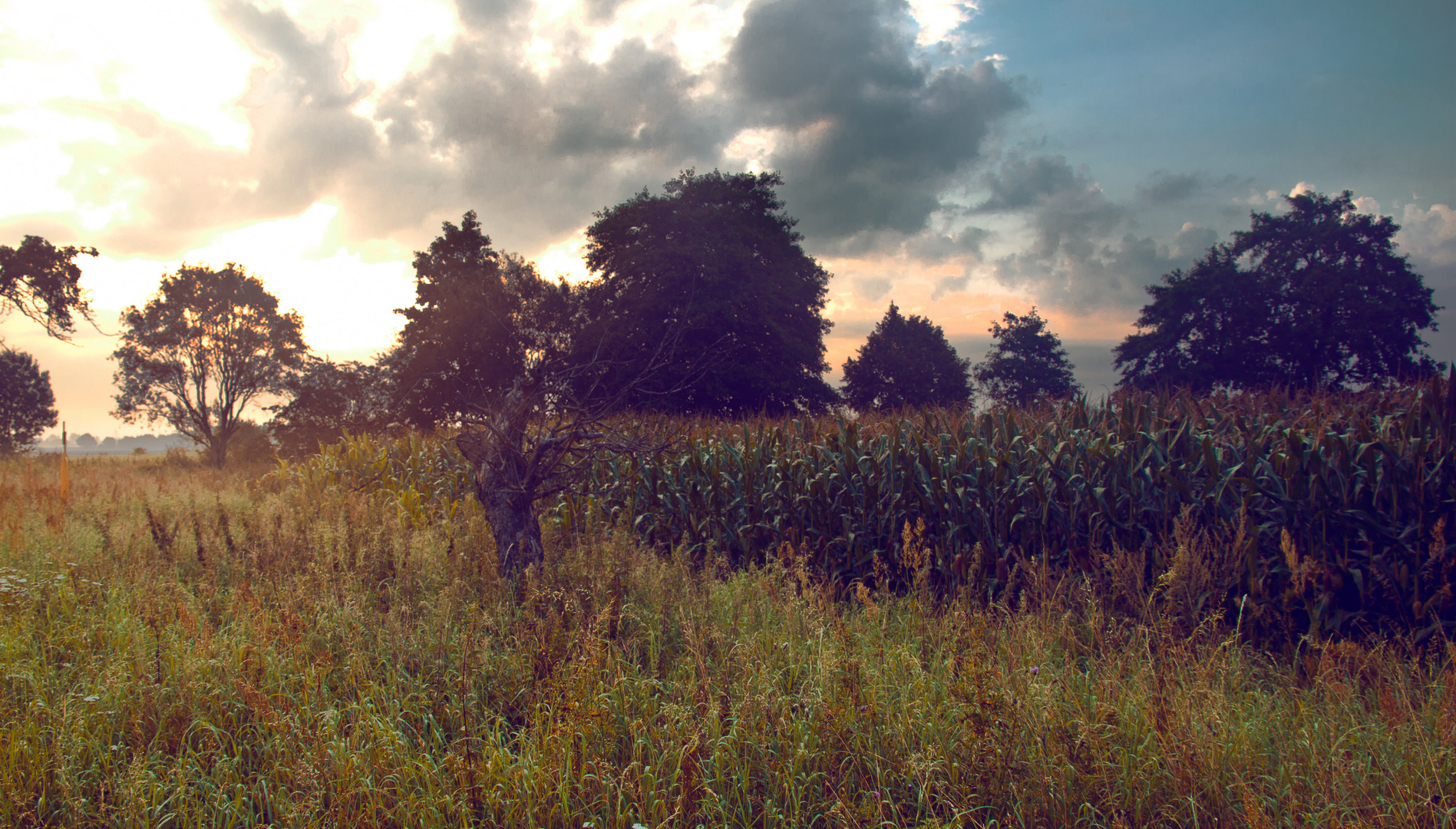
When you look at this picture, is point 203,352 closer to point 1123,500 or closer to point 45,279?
point 45,279

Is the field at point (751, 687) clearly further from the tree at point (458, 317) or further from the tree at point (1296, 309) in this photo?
the tree at point (1296, 309)

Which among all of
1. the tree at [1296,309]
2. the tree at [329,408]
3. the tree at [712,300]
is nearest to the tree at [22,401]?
the tree at [329,408]

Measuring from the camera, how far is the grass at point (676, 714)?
2.68 meters

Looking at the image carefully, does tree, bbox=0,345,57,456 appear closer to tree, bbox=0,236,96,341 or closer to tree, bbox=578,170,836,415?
tree, bbox=0,236,96,341

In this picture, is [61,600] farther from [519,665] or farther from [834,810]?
[834,810]

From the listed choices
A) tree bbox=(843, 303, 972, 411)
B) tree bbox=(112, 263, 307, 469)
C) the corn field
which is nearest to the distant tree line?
tree bbox=(112, 263, 307, 469)

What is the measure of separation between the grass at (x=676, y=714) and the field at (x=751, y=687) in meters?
0.02

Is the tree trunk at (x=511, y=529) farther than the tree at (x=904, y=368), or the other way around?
the tree at (x=904, y=368)

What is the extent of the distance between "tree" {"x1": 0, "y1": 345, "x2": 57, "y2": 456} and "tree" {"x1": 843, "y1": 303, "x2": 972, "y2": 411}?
43.3m

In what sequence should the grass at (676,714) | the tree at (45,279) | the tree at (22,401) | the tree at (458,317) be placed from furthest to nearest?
1. the tree at (22,401)
2. the tree at (458,317)
3. the tree at (45,279)
4. the grass at (676,714)

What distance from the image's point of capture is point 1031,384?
144 feet

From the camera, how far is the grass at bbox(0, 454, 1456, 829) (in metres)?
2.68

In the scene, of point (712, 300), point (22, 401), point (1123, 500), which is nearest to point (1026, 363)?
point (712, 300)

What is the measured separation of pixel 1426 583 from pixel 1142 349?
3500 cm
